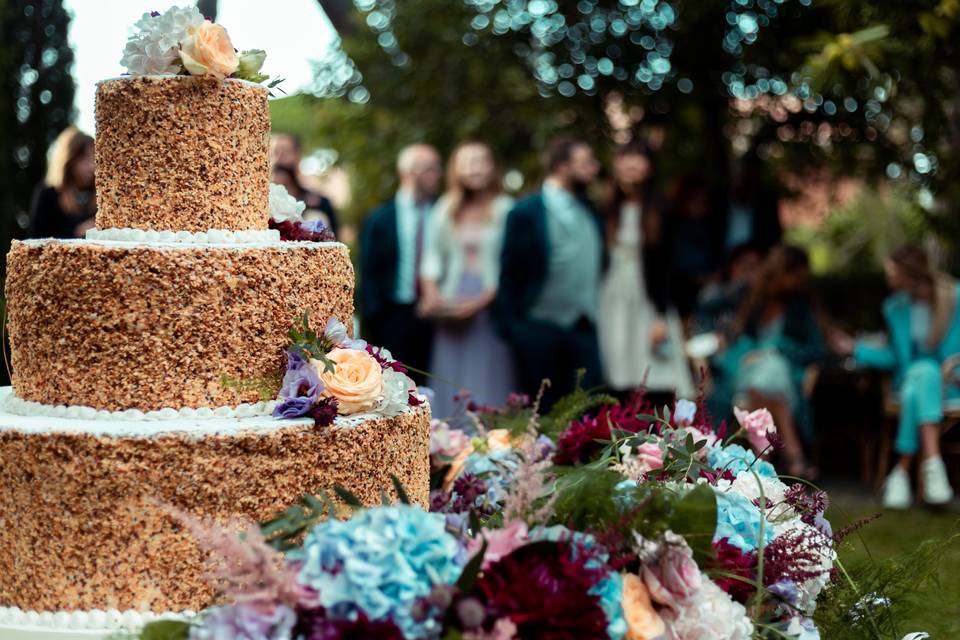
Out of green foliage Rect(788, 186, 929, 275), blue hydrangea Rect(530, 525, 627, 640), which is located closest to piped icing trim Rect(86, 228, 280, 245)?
blue hydrangea Rect(530, 525, 627, 640)

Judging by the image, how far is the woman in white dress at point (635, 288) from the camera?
7871mm

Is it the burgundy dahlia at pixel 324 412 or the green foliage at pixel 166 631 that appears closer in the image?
the green foliage at pixel 166 631

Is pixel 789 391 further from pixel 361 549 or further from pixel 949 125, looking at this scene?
pixel 361 549

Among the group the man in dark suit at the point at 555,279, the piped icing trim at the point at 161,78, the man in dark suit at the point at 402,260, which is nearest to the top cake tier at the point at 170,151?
the piped icing trim at the point at 161,78

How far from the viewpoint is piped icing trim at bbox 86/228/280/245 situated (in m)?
3.12

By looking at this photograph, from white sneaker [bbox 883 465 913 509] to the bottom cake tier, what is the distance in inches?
241

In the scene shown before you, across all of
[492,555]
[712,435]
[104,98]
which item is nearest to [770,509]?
[712,435]

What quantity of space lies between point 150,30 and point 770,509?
72.5 inches

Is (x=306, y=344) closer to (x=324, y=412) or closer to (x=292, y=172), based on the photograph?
(x=324, y=412)

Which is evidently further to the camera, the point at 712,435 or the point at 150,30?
the point at 712,435

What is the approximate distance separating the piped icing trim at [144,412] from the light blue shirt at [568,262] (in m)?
4.33

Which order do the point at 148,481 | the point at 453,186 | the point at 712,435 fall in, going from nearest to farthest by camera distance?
1. the point at 148,481
2. the point at 712,435
3. the point at 453,186

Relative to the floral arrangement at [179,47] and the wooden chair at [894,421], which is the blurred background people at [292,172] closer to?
the floral arrangement at [179,47]

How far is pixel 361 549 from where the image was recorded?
7.65 ft
